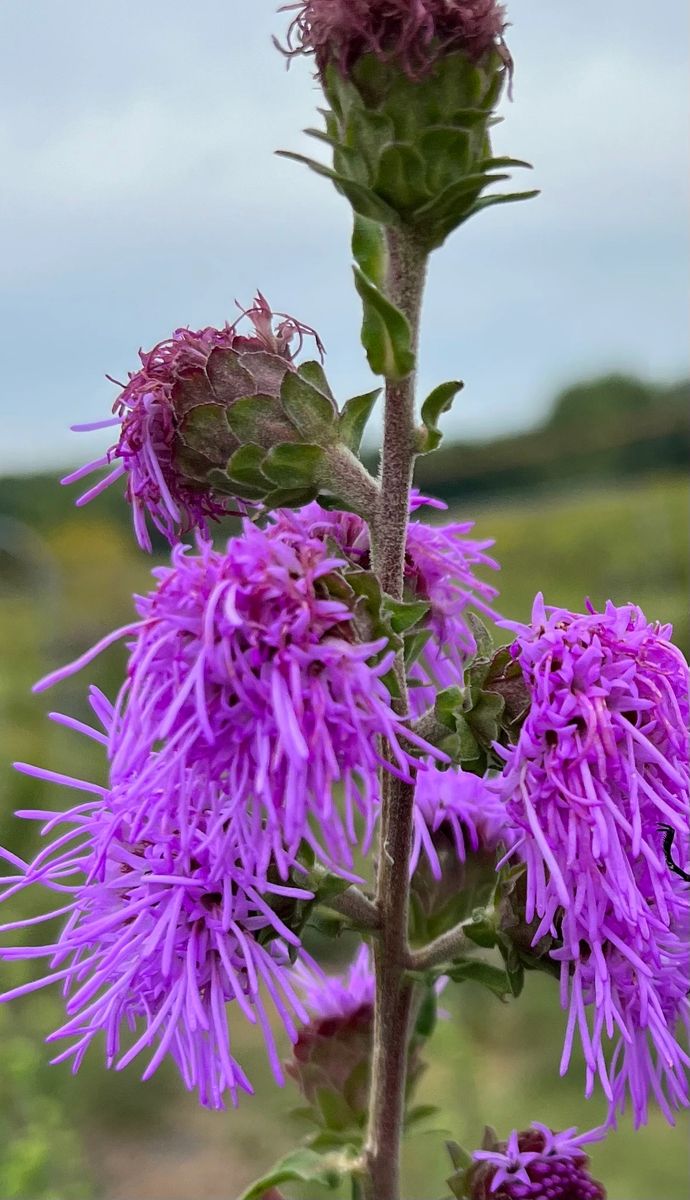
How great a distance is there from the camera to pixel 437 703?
3.03 feet

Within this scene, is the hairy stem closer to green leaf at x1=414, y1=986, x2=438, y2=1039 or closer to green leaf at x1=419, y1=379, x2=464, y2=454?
green leaf at x1=414, y1=986, x2=438, y2=1039

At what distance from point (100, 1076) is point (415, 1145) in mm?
1308

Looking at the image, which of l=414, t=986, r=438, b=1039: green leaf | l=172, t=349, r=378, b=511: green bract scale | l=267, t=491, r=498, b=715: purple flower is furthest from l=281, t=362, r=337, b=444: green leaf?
l=414, t=986, r=438, b=1039: green leaf

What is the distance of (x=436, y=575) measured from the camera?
1081 millimetres

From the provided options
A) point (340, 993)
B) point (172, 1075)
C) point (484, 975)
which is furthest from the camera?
point (172, 1075)

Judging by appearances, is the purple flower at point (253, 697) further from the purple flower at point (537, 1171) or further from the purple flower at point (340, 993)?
the purple flower at point (340, 993)

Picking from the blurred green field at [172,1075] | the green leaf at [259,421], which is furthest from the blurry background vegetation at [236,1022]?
the green leaf at [259,421]

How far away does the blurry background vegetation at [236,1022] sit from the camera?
2578 mm

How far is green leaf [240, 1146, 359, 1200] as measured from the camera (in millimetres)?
1015

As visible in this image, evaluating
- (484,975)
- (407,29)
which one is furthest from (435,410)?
(484,975)

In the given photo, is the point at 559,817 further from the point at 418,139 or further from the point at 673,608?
the point at 673,608

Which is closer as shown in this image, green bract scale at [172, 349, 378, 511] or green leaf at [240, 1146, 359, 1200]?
green bract scale at [172, 349, 378, 511]

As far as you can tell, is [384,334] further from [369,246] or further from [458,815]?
[458,815]

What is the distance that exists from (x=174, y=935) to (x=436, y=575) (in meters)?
0.44
